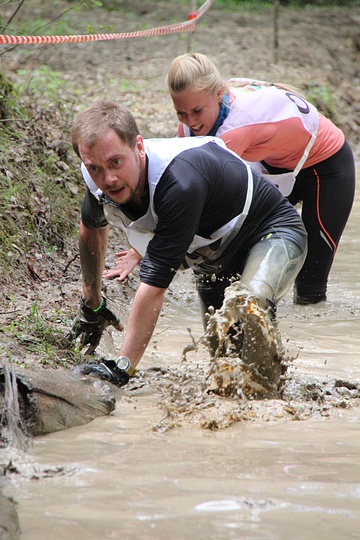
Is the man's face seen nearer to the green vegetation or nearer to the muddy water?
the muddy water

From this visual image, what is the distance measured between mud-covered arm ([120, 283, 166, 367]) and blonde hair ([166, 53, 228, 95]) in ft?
5.14

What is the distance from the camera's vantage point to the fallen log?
3.19 metres

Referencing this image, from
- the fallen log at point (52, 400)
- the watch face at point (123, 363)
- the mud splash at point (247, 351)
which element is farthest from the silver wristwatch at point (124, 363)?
the mud splash at point (247, 351)

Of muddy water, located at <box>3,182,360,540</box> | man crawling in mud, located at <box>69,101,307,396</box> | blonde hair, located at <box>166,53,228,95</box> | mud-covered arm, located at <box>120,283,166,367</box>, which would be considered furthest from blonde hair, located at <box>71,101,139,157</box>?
muddy water, located at <box>3,182,360,540</box>

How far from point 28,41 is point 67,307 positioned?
288cm

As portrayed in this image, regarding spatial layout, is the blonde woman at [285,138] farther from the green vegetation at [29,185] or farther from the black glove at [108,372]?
the black glove at [108,372]

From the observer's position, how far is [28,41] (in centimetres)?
671

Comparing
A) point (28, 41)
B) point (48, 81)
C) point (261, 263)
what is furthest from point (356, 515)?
point (48, 81)

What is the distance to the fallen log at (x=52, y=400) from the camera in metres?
3.19

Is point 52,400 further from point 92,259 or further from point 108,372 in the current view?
point 92,259

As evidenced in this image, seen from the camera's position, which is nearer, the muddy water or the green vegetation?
the muddy water

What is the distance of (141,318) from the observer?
362 cm

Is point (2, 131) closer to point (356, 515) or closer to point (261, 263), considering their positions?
point (261, 263)

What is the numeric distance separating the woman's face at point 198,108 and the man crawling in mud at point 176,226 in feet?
2.47
